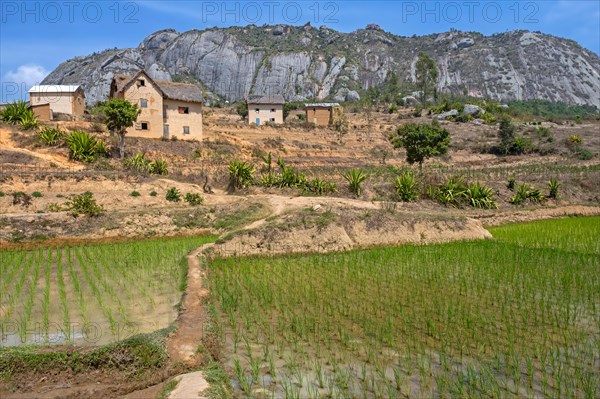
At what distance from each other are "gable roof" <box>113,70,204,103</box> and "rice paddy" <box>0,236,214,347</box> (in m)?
24.0

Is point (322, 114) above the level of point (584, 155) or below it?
above

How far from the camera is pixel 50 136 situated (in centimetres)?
3344

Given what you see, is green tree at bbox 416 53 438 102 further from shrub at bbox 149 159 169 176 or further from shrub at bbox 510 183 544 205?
shrub at bbox 149 159 169 176

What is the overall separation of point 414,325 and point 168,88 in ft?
122

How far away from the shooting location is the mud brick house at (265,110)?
58.0m

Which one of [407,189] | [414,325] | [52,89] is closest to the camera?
[414,325]

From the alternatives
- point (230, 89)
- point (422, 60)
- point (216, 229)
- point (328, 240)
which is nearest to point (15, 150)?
point (216, 229)

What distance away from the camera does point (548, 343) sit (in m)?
8.40

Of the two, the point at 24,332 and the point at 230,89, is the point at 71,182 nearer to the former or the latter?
the point at 24,332

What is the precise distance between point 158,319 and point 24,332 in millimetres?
2299

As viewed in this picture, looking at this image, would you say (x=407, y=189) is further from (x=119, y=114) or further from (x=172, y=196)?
(x=119, y=114)

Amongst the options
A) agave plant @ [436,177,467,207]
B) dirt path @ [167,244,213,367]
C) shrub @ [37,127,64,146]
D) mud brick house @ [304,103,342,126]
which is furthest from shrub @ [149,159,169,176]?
mud brick house @ [304,103,342,126]

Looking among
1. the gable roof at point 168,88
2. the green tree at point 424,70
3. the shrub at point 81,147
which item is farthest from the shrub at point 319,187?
the green tree at point 424,70

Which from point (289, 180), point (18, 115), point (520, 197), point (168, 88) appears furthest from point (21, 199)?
point (520, 197)
